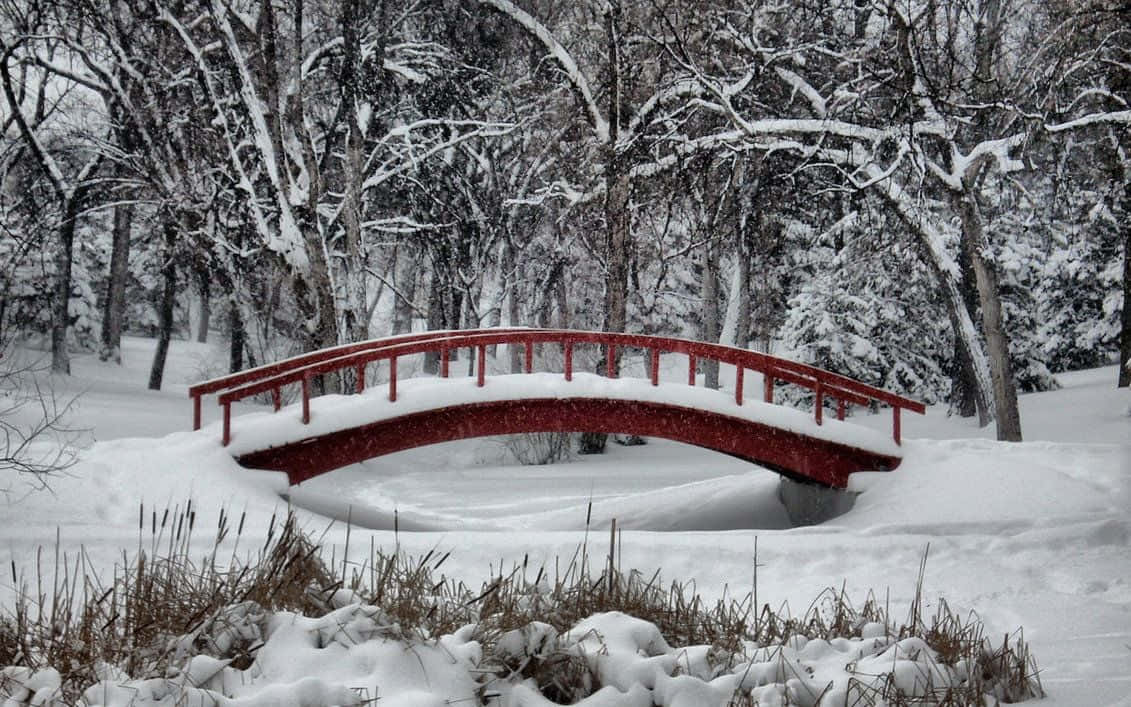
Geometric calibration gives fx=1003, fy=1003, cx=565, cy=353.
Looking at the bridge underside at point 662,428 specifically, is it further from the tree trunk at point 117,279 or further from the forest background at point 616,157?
the tree trunk at point 117,279

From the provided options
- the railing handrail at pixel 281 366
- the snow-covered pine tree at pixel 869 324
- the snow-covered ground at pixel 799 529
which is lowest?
the snow-covered ground at pixel 799 529

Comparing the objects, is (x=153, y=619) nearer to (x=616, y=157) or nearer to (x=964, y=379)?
(x=616, y=157)

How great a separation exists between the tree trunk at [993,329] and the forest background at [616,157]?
3 cm

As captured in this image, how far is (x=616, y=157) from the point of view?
14648 millimetres

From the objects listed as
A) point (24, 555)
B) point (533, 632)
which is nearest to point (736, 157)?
point (24, 555)

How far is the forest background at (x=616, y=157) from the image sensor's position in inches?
521

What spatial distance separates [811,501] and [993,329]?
354 cm

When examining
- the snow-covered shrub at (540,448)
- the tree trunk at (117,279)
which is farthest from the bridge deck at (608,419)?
the tree trunk at (117,279)

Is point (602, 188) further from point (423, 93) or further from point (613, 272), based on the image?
point (423, 93)

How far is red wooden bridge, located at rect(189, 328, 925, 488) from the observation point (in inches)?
435

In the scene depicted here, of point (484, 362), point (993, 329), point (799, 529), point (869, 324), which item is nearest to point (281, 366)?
point (484, 362)

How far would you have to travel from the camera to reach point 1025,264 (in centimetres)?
2097

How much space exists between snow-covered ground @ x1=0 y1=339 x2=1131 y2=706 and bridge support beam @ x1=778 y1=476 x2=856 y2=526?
208mm

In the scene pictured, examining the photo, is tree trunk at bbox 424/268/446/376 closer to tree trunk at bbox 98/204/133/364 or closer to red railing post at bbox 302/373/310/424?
tree trunk at bbox 98/204/133/364
